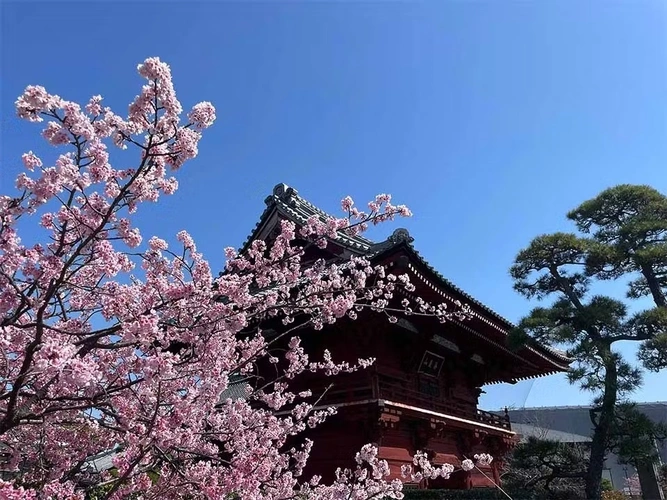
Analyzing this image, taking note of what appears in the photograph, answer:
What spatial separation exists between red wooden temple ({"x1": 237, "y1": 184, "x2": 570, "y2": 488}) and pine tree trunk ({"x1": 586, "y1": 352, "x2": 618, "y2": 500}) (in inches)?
73.8

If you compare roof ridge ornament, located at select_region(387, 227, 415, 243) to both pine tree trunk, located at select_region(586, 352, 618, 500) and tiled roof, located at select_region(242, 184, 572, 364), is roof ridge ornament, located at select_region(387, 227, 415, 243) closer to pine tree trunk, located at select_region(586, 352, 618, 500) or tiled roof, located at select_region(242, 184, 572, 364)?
tiled roof, located at select_region(242, 184, 572, 364)

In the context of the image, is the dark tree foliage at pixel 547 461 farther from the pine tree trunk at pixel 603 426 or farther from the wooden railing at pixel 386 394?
the wooden railing at pixel 386 394

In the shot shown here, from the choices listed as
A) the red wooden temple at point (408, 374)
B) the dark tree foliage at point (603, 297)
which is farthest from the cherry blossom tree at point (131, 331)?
the dark tree foliage at point (603, 297)

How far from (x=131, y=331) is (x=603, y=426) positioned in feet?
37.1

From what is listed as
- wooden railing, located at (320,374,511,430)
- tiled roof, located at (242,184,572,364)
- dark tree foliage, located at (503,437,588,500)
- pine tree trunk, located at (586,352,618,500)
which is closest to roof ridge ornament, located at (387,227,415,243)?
tiled roof, located at (242,184,572,364)

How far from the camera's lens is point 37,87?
2.68 metres

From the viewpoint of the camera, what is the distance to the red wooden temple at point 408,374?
9188mm

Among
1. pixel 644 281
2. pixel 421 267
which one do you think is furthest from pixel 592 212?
pixel 421 267

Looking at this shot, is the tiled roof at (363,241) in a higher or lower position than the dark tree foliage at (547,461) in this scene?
higher

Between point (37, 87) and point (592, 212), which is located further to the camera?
point (592, 212)

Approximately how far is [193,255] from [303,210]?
9.54 m

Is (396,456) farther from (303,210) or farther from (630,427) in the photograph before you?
(303,210)

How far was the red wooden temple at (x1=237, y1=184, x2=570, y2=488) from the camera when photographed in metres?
9.19

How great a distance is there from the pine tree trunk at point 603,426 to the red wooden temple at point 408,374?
187 centimetres
